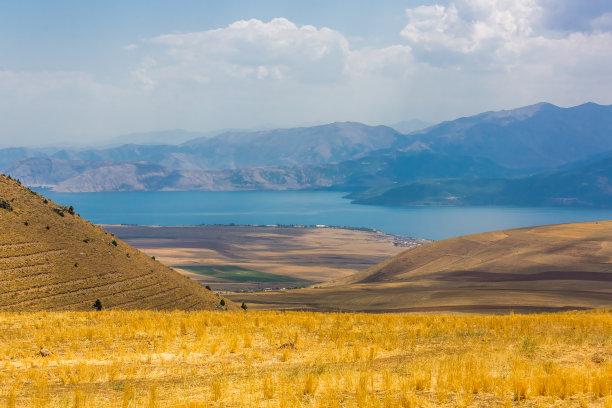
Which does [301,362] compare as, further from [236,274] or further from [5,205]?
[236,274]

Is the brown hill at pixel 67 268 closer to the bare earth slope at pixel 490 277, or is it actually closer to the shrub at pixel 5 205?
the shrub at pixel 5 205

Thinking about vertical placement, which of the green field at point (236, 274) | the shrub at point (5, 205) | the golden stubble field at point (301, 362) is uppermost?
the shrub at point (5, 205)

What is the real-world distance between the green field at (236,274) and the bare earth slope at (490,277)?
1296 inches

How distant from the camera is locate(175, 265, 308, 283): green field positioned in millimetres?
137788

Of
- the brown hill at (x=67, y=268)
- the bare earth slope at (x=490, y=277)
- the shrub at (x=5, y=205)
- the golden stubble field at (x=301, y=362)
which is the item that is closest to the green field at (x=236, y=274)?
the bare earth slope at (x=490, y=277)

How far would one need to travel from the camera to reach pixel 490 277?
84.3m

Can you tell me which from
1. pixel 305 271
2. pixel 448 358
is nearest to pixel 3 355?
pixel 448 358

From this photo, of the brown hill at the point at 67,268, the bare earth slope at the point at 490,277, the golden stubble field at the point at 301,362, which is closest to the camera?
the golden stubble field at the point at 301,362

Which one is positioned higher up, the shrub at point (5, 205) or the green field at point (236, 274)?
the shrub at point (5, 205)

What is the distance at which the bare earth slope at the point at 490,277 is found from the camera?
62.6 meters

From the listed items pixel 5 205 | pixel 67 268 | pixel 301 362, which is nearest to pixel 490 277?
pixel 67 268

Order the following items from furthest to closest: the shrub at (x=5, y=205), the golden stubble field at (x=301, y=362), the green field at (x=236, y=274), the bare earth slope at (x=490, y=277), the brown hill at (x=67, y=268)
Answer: the green field at (x=236, y=274), the bare earth slope at (x=490, y=277), the shrub at (x=5, y=205), the brown hill at (x=67, y=268), the golden stubble field at (x=301, y=362)

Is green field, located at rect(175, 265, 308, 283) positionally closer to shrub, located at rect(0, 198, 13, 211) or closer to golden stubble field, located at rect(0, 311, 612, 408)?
shrub, located at rect(0, 198, 13, 211)

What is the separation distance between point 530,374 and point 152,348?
12.2 metres
